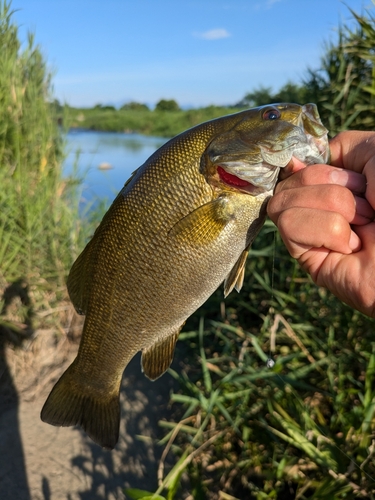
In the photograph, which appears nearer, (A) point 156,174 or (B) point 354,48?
(A) point 156,174

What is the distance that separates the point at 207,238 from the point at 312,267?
1.45 ft

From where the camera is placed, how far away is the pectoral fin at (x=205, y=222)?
1483mm

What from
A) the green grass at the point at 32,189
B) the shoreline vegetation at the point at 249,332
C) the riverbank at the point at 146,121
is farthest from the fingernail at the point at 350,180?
the riverbank at the point at 146,121

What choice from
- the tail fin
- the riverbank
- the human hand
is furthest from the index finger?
the riverbank

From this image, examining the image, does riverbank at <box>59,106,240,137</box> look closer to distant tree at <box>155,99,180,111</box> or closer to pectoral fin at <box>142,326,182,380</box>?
distant tree at <box>155,99,180,111</box>

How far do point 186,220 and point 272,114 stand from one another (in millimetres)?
493

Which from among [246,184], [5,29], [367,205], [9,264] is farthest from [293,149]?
[5,29]

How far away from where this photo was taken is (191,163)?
1501mm

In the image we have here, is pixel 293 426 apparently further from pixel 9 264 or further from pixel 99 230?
pixel 9 264

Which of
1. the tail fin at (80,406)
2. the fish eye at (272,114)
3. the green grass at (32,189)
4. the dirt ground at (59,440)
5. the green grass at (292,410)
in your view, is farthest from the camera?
the green grass at (32,189)

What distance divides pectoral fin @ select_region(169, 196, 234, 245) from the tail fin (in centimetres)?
79

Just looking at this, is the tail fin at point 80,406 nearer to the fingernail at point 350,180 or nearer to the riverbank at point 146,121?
the fingernail at point 350,180

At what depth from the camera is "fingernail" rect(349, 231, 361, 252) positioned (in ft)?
4.95

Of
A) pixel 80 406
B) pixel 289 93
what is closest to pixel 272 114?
pixel 80 406
